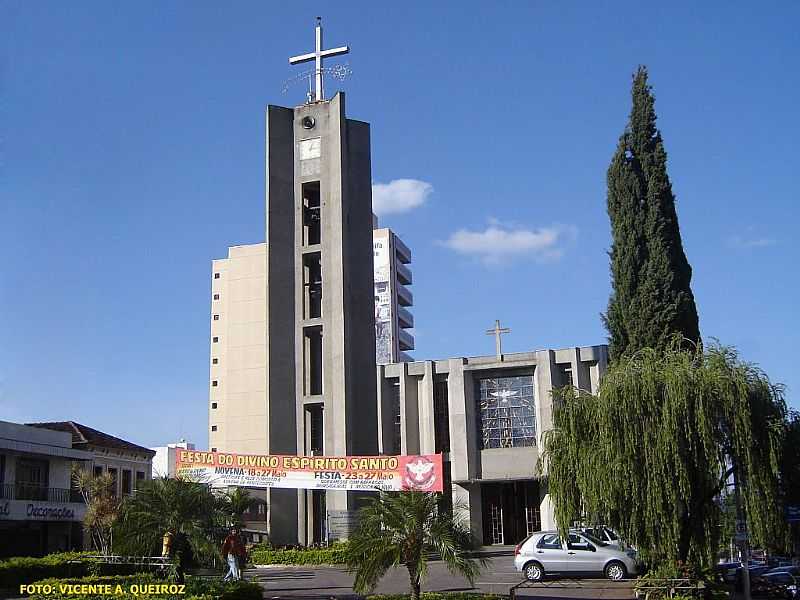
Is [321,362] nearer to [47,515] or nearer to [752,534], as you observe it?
[47,515]

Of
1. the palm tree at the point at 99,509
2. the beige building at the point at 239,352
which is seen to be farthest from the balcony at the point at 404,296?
the palm tree at the point at 99,509

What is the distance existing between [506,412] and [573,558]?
1771 centimetres

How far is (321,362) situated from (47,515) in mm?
14975

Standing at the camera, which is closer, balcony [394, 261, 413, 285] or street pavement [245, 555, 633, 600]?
street pavement [245, 555, 633, 600]

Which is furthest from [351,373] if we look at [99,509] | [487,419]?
[99,509]

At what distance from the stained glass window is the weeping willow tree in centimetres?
2235

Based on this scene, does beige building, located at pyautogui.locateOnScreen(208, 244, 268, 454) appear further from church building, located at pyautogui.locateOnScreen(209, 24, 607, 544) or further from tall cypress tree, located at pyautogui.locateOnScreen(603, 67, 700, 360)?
tall cypress tree, located at pyautogui.locateOnScreen(603, 67, 700, 360)

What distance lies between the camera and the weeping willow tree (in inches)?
764

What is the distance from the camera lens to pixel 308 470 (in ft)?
121

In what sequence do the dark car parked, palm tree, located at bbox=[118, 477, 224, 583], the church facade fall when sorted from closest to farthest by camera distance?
palm tree, located at bbox=[118, 477, 224, 583], the dark car parked, the church facade

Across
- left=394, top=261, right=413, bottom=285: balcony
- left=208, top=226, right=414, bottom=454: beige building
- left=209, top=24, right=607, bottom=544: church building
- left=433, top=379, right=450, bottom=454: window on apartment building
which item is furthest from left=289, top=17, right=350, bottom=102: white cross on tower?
left=394, top=261, right=413, bottom=285: balcony

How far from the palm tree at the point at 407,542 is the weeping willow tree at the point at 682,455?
13.3 ft

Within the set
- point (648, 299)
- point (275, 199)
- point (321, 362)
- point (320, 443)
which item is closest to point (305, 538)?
point (320, 443)

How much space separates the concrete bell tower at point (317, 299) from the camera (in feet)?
133
